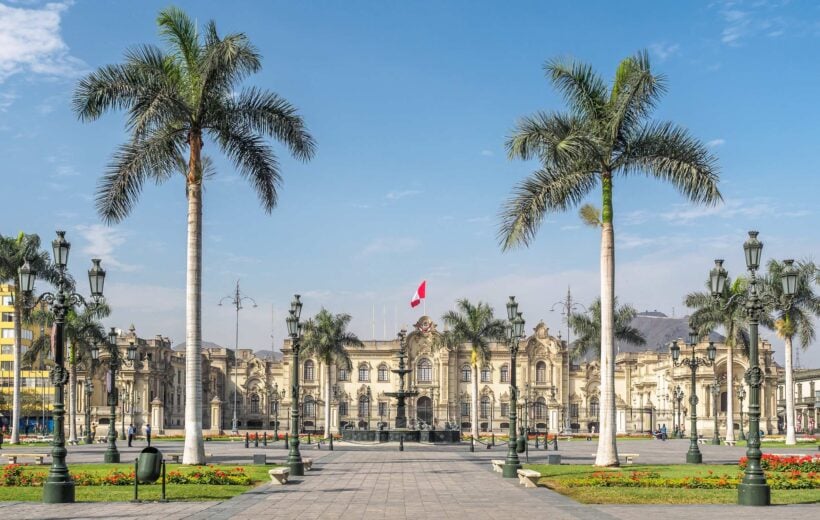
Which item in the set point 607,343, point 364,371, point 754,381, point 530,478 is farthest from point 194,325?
point 364,371

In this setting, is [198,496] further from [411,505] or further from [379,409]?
[379,409]

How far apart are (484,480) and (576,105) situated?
11.8 m

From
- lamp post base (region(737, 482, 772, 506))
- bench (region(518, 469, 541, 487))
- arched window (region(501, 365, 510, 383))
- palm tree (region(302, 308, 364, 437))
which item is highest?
palm tree (region(302, 308, 364, 437))

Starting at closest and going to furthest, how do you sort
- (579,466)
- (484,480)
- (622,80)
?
(484,480) < (622,80) < (579,466)

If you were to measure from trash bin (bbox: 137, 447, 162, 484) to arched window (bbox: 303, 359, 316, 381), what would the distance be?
87.7 m

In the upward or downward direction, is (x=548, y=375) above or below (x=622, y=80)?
below

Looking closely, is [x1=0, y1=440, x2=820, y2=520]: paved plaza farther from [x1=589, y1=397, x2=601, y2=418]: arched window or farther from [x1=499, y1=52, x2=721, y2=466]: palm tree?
[x1=589, y1=397, x2=601, y2=418]: arched window

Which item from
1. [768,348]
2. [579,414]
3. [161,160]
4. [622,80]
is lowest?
[579,414]

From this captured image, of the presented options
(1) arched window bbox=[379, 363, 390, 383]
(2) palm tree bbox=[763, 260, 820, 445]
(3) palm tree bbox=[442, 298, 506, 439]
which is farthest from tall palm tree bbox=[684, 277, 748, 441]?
(1) arched window bbox=[379, 363, 390, 383]

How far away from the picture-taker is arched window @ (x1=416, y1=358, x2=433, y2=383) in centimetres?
10594

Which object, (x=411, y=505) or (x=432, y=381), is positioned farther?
(x=432, y=381)

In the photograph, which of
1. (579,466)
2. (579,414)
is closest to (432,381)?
(579,414)

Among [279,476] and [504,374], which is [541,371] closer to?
[504,374]

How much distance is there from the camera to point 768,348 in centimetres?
9294
